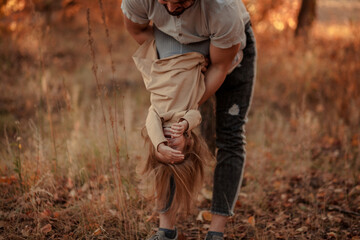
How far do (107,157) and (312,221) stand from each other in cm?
179

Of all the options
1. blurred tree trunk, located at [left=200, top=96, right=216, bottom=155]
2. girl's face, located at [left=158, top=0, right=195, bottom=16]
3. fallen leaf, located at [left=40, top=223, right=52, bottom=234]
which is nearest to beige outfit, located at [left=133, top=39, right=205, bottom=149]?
girl's face, located at [left=158, top=0, right=195, bottom=16]

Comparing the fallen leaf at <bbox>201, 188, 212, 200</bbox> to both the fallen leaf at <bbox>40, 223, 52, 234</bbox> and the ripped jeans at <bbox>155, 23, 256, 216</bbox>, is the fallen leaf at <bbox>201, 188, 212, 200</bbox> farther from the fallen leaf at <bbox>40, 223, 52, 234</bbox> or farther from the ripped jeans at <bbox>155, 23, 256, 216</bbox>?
the fallen leaf at <bbox>40, 223, 52, 234</bbox>

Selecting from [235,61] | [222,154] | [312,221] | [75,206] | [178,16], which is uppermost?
[178,16]

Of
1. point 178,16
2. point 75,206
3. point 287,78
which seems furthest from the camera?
point 287,78

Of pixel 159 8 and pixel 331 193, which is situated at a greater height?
pixel 159 8

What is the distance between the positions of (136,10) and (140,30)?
162 millimetres

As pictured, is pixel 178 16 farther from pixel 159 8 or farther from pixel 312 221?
pixel 312 221

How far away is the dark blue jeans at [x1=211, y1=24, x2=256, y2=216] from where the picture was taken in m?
1.97

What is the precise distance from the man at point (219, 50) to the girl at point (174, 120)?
0.07 m

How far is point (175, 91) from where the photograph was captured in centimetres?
166

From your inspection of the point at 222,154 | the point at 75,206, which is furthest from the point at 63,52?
the point at 222,154

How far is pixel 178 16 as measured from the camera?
1617 mm

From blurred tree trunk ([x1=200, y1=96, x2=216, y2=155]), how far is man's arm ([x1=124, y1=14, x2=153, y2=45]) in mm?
825

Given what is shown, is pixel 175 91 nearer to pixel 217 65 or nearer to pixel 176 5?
pixel 217 65
